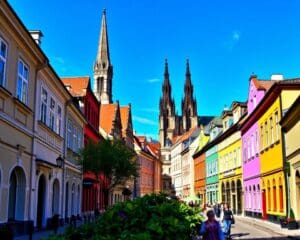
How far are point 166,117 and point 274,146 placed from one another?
451ft

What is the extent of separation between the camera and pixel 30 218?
2216cm

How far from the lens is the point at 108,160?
3444cm

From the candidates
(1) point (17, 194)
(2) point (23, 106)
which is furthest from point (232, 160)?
(2) point (23, 106)

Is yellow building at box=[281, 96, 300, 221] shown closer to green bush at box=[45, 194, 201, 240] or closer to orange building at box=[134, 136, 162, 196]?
green bush at box=[45, 194, 201, 240]

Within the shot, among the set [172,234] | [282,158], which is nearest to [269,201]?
[282,158]

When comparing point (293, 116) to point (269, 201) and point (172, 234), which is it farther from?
A: point (172, 234)

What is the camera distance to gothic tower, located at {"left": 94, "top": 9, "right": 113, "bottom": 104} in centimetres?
10656

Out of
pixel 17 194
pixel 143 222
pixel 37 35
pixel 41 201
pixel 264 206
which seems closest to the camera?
pixel 143 222

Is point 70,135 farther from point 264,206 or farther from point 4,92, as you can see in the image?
point 4,92

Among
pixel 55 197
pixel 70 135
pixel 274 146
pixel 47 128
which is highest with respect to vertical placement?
pixel 70 135

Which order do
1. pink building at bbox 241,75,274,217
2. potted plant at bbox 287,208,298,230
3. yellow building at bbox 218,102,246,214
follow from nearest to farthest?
potted plant at bbox 287,208,298,230 → pink building at bbox 241,75,274,217 → yellow building at bbox 218,102,246,214

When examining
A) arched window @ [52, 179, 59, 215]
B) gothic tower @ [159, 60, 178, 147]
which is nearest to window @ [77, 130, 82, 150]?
arched window @ [52, 179, 59, 215]

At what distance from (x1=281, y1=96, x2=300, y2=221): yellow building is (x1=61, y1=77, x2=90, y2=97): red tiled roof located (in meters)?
17.4

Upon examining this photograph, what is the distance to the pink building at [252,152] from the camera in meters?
37.4
